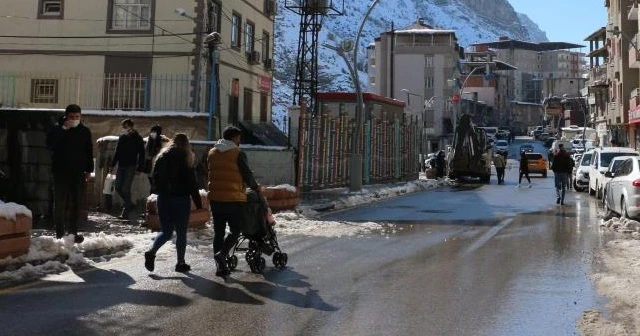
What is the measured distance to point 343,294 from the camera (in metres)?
6.68

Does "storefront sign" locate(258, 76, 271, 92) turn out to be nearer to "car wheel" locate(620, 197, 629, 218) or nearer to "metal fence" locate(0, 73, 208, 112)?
"metal fence" locate(0, 73, 208, 112)

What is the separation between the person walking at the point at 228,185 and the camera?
7426mm

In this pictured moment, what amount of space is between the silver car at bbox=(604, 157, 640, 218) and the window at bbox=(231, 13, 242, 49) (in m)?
18.9

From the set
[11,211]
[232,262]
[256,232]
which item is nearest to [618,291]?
[256,232]

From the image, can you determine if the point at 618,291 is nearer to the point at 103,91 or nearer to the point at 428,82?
the point at 103,91

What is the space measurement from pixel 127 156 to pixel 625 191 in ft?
32.0

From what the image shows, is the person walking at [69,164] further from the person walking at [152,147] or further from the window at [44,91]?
the window at [44,91]

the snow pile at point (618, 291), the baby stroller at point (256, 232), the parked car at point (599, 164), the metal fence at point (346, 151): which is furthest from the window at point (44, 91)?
the snow pile at point (618, 291)

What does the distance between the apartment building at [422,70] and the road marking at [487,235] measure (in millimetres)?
75640

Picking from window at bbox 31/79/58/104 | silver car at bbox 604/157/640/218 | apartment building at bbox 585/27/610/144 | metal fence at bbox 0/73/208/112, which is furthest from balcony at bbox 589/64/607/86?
silver car at bbox 604/157/640/218

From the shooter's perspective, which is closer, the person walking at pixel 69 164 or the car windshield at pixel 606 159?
the person walking at pixel 69 164

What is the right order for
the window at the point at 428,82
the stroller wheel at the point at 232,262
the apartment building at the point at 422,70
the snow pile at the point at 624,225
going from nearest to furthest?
the stroller wheel at the point at 232,262 → the snow pile at the point at 624,225 → the apartment building at the point at 422,70 → the window at the point at 428,82

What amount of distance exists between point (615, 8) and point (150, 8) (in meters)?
44.3

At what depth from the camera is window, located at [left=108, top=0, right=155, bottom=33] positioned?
87.9 feet
